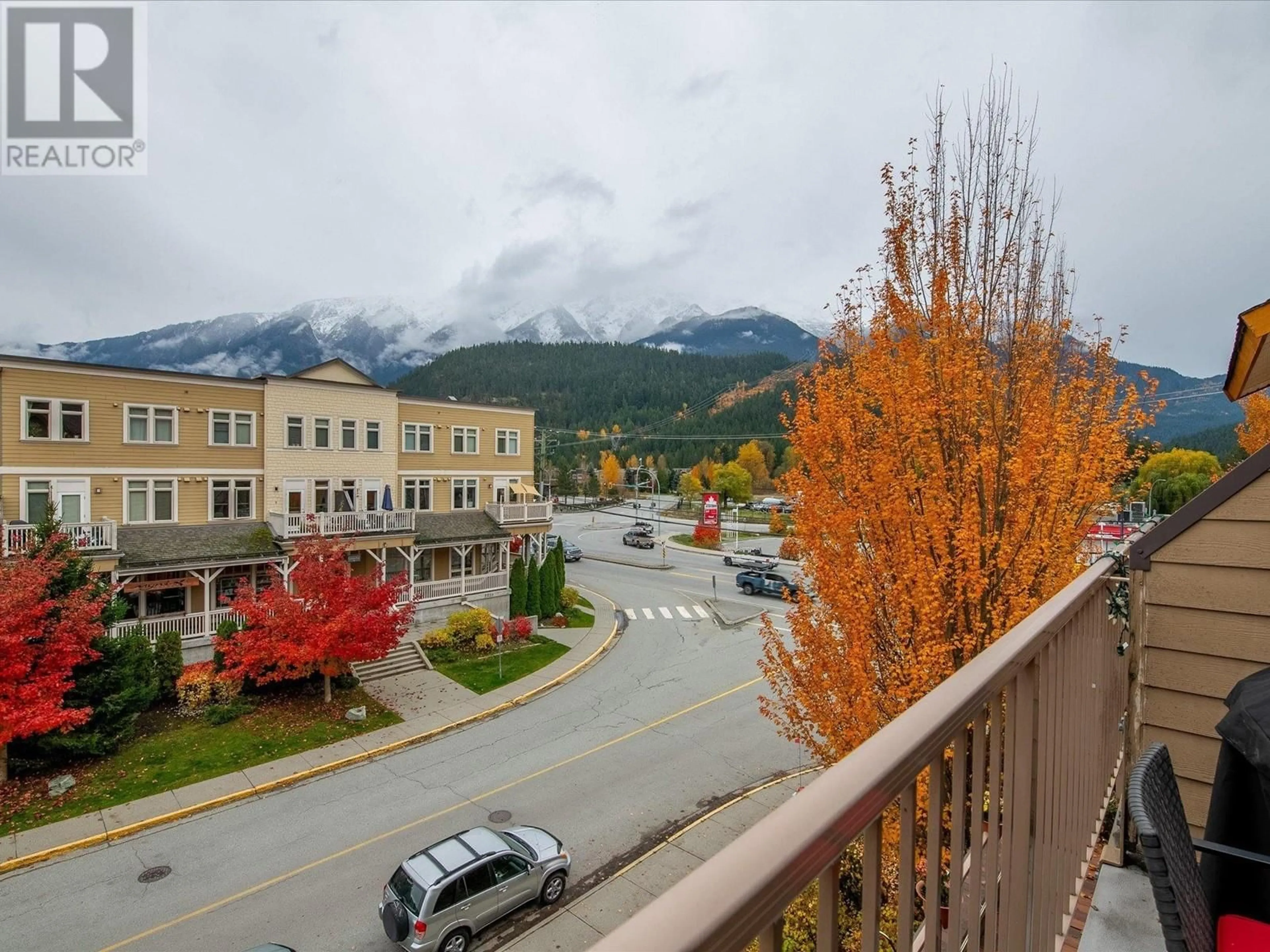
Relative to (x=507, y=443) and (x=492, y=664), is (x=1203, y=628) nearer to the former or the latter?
(x=492, y=664)

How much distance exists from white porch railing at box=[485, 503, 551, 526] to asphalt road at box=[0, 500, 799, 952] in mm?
9781

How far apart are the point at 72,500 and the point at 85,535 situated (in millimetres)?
1517

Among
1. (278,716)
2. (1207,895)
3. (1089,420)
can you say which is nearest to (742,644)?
(278,716)

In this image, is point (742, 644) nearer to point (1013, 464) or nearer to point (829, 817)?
point (1013, 464)

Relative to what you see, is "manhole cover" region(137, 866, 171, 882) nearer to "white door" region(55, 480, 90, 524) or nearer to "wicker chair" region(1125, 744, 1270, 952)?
"white door" region(55, 480, 90, 524)

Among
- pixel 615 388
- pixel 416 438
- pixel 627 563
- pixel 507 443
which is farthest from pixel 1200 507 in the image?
pixel 615 388

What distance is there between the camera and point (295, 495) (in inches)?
859

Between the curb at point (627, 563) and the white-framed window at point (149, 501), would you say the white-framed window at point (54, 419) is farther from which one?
the curb at point (627, 563)

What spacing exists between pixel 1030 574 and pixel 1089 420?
250 centimetres

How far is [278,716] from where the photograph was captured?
52.3 ft

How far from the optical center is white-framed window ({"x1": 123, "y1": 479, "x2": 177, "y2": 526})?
18844 mm

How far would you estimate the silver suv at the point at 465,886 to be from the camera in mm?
8359

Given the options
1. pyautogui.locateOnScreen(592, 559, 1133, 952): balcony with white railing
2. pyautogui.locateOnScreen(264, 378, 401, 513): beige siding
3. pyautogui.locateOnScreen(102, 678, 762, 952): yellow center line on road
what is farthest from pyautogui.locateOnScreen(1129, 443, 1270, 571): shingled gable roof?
pyautogui.locateOnScreen(264, 378, 401, 513): beige siding

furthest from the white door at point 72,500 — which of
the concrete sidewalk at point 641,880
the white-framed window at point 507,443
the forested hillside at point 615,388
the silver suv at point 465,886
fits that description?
the forested hillside at point 615,388
